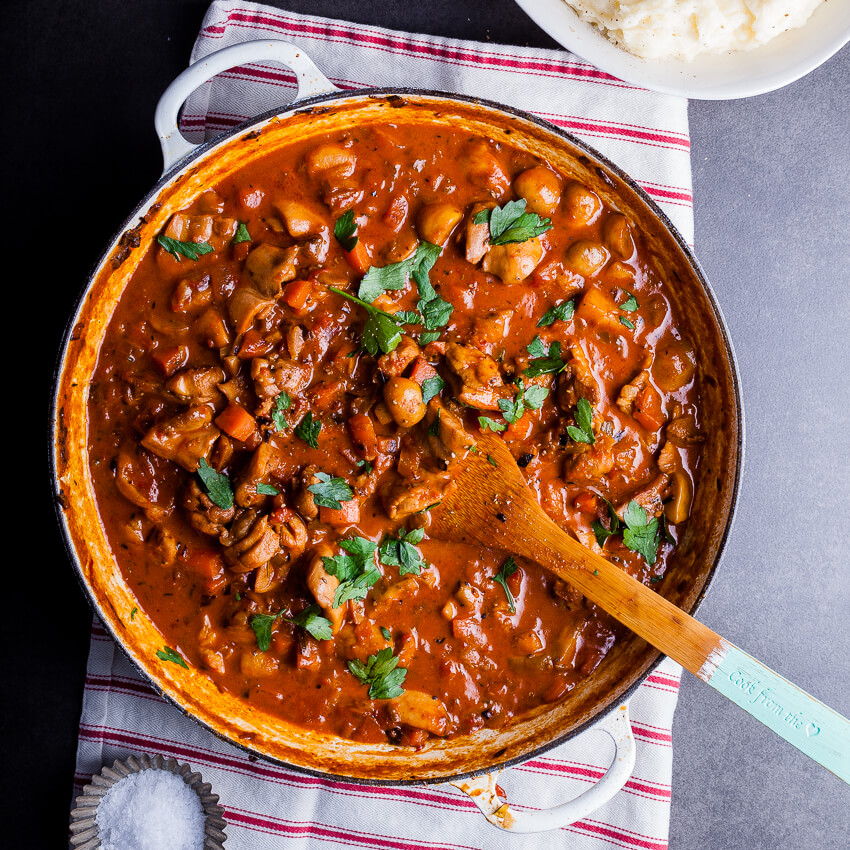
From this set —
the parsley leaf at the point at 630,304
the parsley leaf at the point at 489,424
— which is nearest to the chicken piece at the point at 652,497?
the parsley leaf at the point at 489,424

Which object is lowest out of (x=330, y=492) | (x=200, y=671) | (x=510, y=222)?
(x=200, y=671)

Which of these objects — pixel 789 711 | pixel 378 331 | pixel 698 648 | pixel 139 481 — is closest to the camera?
pixel 789 711

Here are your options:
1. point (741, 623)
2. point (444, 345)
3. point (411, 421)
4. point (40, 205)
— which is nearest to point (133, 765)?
point (411, 421)

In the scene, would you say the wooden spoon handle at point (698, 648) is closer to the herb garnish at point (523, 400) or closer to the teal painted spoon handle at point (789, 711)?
the teal painted spoon handle at point (789, 711)

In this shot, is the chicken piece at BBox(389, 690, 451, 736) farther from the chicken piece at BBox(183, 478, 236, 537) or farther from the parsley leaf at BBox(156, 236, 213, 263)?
the parsley leaf at BBox(156, 236, 213, 263)

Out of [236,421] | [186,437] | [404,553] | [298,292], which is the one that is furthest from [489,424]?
[186,437]

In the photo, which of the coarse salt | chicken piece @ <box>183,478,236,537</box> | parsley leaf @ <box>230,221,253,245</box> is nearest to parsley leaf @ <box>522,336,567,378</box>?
parsley leaf @ <box>230,221,253,245</box>

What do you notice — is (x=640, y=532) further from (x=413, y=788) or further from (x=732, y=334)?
(x=413, y=788)
